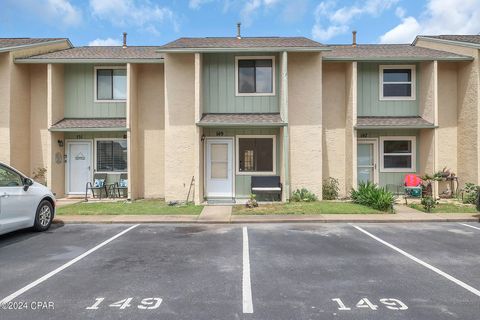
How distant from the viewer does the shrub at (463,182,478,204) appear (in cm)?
1151

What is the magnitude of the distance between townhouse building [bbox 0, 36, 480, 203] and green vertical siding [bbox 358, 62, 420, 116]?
0.04 metres

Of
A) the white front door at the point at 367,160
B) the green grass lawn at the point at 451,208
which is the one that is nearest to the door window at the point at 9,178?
the green grass lawn at the point at 451,208

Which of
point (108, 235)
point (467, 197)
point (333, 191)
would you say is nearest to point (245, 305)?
point (108, 235)

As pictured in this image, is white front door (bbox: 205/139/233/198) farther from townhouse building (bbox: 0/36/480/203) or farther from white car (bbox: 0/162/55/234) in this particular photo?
white car (bbox: 0/162/55/234)

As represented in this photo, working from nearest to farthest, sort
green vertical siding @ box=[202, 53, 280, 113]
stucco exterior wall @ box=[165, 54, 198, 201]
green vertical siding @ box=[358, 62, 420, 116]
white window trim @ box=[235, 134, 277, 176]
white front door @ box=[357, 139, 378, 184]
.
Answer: stucco exterior wall @ box=[165, 54, 198, 201] → green vertical siding @ box=[202, 53, 280, 113] → white window trim @ box=[235, 134, 277, 176] → green vertical siding @ box=[358, 62, 420, 116] → white front door @ box=[357, 139, 378, 184]

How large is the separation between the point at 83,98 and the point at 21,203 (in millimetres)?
7419

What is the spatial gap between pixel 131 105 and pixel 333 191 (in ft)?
28.7

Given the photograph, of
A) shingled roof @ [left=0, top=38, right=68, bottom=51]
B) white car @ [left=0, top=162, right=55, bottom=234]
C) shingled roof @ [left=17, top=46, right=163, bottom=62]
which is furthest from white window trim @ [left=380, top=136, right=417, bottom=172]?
shingled roof @ [left=0, top=38, right=68, bottom=51]

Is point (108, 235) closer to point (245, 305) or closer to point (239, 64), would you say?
point (245, 305)

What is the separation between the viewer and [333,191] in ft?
42.0

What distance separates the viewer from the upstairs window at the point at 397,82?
1331 cm

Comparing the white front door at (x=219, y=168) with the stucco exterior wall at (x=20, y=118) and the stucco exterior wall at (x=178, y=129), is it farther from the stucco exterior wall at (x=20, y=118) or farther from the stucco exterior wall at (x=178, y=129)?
the stucco exterior wall at (x=20, y=118)

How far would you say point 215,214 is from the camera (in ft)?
32.7

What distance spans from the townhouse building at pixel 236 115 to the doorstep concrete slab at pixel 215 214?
1.03 meters
